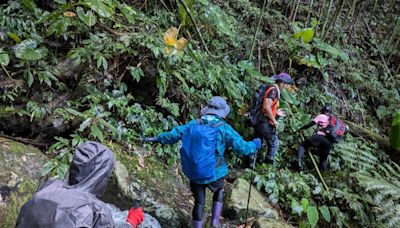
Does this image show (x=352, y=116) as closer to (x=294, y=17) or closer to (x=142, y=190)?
(x=294, y=17)

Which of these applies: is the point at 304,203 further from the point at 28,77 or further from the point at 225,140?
the point at 28,77

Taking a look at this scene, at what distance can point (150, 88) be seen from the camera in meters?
6.22

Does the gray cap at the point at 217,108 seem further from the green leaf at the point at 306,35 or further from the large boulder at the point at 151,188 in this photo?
the green leaf at the point at 306,35

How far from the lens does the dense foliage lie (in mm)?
5105

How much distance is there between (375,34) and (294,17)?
3.66 metres

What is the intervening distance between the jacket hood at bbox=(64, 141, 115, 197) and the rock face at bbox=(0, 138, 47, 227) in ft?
5.89

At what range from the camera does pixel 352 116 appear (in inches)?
350

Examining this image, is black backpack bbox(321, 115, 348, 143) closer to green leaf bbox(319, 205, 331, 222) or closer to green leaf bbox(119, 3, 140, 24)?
green leaf bbox(319, 205, 331, 222)

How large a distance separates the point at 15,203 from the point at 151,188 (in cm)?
160

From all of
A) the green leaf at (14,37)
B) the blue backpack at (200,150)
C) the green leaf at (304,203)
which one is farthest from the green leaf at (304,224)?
the green leaf at (14,37)

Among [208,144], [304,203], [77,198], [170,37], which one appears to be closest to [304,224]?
[304,203]

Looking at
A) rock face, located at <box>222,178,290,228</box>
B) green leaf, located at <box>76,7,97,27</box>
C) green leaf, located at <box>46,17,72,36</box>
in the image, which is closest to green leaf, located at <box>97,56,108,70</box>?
green leaf, located at <box>76,7,97,27</box>

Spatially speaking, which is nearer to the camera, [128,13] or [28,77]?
[28,77]

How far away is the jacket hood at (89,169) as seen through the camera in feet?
8.18
